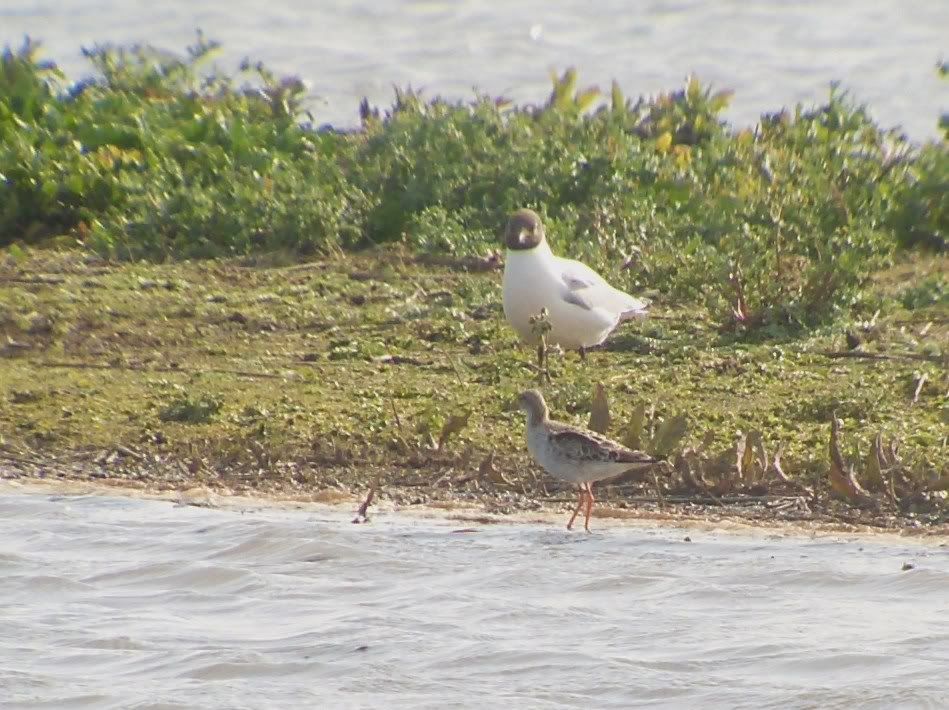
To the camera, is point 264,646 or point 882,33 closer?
point 264,646

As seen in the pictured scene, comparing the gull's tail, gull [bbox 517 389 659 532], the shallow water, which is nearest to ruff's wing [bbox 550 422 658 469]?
gull [bbox 517 389 659 532]

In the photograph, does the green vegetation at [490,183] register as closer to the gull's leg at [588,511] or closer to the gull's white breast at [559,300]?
the gull's white breast at [559,300]

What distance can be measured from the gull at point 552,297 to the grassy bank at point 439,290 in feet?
0.53

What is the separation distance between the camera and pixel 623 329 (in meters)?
9.86

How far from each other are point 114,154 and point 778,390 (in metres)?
5.08

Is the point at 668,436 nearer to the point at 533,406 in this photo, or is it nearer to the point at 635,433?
the point at 635,433

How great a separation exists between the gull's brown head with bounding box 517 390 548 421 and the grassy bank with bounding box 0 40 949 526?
31cm

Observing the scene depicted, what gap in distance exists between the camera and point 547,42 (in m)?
19.0

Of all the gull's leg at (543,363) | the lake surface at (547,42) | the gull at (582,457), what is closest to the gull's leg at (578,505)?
the gull at (582,457)

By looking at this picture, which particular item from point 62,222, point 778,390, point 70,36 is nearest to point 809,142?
point 778,390

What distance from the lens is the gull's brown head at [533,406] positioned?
767cm

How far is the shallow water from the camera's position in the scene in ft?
19.1

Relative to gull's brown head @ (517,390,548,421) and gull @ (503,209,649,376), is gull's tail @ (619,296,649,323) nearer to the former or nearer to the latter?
gull @ (503,209,649,376)

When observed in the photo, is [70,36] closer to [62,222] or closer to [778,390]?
[62,222]
